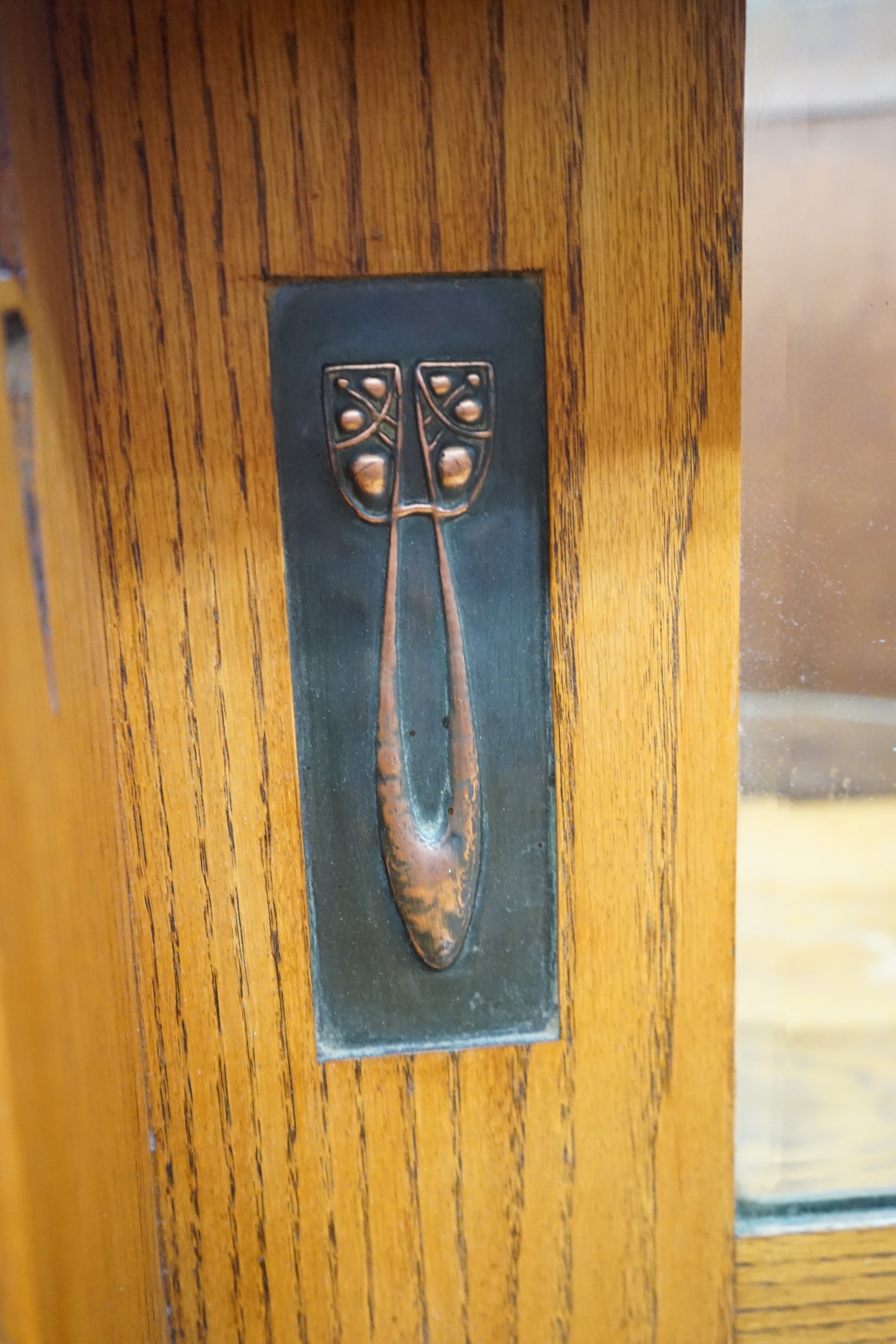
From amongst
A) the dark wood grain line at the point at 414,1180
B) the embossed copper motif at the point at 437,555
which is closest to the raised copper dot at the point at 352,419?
the embossed copper motif at the point at 437,555

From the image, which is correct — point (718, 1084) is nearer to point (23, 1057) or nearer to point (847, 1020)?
point (847, 1020)

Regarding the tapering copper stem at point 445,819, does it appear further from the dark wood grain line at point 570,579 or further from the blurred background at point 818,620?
the blurred background at point 818,620

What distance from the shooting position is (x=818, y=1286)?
0.58m

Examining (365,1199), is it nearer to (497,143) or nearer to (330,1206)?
(330,1206)

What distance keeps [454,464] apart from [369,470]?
0.13 ft

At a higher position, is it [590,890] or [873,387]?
[873,387]

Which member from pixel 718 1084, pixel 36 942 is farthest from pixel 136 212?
pixel 718 1084

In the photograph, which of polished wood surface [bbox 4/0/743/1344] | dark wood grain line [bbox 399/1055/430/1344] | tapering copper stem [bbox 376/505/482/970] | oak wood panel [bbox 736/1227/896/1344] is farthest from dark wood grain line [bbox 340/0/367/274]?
oak wood panel [bbox 736/1227/896/1344]

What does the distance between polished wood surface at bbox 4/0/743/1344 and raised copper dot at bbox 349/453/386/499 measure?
40 mm

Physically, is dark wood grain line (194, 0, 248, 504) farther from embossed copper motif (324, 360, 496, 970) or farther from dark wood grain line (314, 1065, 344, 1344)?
dark wood grain line (314, 1065, 344, 1344)

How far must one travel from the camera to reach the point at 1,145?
1.23 feet

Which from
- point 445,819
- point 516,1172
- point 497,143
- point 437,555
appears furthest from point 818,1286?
point 497,143

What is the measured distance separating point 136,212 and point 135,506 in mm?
131

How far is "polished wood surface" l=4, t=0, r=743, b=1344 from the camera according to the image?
459 mm
